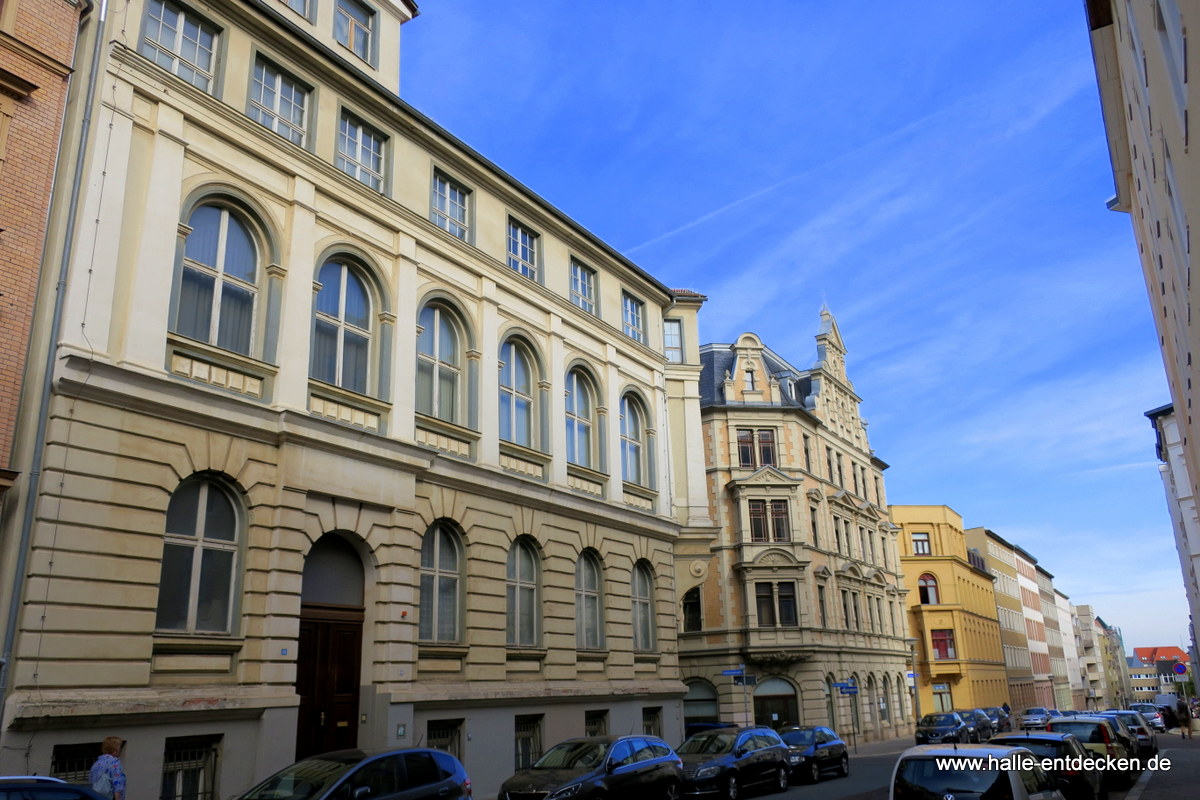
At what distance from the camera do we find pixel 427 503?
1995 cm

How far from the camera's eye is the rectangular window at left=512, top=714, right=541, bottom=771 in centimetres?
2131

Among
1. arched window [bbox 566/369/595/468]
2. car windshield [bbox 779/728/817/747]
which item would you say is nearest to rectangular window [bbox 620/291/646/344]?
arched window [bbox 566/369/595/468]

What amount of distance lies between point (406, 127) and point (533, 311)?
578 centimetres

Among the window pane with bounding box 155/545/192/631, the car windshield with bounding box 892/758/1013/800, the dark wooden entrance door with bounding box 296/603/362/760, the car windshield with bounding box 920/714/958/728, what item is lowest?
the car windshield with bounding box 920/714/958/728

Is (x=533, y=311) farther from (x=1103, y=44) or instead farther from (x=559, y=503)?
(x=1103, y=44)

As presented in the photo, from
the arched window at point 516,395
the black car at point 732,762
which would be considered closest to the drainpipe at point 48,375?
the arched window at point 516,395

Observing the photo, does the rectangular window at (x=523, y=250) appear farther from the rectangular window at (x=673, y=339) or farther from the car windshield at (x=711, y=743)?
the car windshield at (x=711, y=743)

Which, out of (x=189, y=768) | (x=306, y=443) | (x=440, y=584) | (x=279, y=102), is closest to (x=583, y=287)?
(x=440, y=584)

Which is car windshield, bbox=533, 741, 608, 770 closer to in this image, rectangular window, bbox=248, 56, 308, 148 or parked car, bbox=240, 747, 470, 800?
parked car, bbox=240, 747, 470, 800

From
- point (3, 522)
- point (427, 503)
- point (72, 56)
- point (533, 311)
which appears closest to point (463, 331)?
point (533, 311)

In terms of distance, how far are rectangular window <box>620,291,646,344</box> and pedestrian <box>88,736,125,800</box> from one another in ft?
64.6

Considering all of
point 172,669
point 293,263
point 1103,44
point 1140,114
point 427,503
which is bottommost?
point 172,669

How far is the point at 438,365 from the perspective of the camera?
70.5 ft

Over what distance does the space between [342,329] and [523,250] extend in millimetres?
7530
